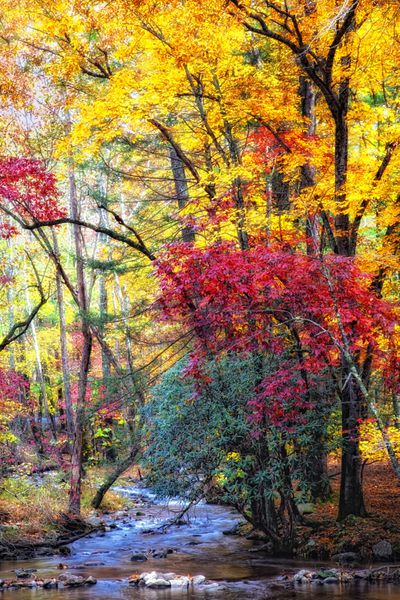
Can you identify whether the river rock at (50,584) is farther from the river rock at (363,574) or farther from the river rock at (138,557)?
the river rock at (363,574)

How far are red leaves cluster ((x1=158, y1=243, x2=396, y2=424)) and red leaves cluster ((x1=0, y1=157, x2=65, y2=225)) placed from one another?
153 inches

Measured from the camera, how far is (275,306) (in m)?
9.26

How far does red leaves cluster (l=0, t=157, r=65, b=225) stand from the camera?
1180 centimetres

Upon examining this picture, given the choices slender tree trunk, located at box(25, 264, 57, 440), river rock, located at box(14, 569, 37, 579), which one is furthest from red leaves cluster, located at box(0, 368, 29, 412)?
river rock, located at box(14, 569, 37, 579)

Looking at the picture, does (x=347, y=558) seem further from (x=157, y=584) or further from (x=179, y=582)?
(x=157, y=584)

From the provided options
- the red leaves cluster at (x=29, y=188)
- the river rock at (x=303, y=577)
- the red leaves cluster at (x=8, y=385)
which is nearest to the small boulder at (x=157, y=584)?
the river rock at (x=303, y=577)

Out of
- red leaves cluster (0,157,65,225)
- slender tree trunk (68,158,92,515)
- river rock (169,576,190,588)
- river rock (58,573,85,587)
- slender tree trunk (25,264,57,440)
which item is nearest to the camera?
river rock (169,576,190,588)

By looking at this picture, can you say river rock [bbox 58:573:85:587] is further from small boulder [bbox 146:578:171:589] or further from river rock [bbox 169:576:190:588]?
river rock [bbox 169:576:190:588]

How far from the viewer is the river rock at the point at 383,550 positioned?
9.18 m

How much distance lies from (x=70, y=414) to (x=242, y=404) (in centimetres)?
825

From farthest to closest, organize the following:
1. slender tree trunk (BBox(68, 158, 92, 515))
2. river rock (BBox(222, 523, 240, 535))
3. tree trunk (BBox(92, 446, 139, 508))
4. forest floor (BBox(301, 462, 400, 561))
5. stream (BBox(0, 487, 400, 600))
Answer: tree trunk (BBox(92, 446, 139, 508)), slender tree trunk (BBox(68, 158, 92, 515)), river rock (BBox(222, 523, 240, 535)), forest floor (BBox(301, 462, 400, 561)), stream (BBox(0, 487, 400, 600))

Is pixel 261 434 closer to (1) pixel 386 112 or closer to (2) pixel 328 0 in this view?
(1) pixel 386 112

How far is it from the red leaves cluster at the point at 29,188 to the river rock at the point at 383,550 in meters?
8.18

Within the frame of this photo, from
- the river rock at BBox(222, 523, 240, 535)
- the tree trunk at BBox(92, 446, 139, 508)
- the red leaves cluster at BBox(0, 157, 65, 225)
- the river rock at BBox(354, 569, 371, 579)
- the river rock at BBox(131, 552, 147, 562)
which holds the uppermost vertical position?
the red leaves cluster at BBox(0, 157, 65, 225)
